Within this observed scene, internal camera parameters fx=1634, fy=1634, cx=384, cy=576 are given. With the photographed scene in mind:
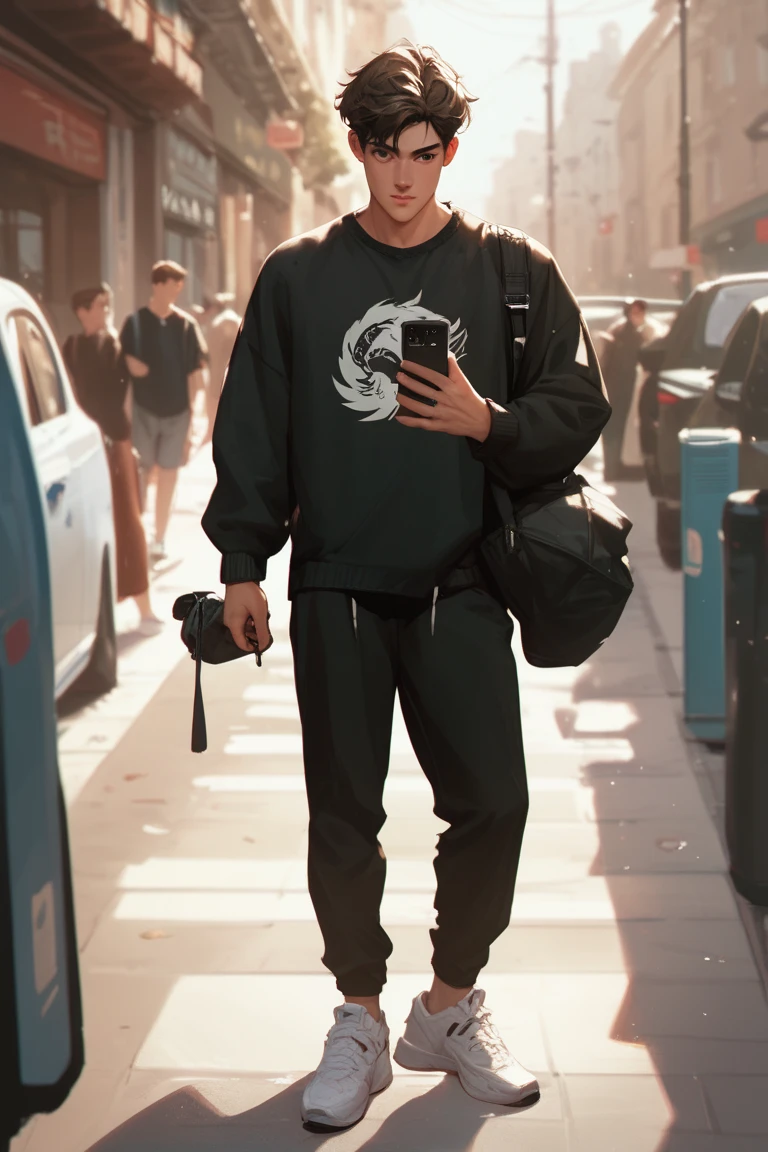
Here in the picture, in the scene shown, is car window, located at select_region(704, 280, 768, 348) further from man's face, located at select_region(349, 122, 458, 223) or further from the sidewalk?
man's face, located at select_region(349, 122, 458, 223)

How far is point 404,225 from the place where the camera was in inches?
112

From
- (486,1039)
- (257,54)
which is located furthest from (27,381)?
(257,54)

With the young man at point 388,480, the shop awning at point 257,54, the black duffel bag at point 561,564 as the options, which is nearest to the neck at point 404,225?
the young man at point 388,480

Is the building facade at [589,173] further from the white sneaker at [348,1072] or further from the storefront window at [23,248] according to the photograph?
the white sneaker at [348,1072]

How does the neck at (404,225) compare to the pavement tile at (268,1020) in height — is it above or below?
above

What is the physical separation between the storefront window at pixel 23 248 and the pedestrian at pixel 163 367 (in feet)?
9.64

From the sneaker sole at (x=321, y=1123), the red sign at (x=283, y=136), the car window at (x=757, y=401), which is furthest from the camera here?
the red sign at (x=283, y=136)

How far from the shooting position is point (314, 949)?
399 cm

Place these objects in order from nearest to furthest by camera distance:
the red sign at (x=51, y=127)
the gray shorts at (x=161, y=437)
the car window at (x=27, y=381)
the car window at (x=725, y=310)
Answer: the car window at (x=27, y=381) < the gray shorts at (x=161, y=437) < the car window at (x=725, y=310) < the red sign at (x=51, y=127)

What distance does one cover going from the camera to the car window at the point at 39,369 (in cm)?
555

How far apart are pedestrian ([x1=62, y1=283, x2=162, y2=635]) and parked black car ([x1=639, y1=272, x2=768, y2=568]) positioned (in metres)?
3.33

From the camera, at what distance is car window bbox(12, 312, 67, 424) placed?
5547mm

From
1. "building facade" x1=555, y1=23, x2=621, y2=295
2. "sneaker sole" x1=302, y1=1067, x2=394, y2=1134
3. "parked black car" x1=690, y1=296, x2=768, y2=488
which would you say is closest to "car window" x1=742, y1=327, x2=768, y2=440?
"parked black car" x1=690, y1=296, x2=768, y2=488

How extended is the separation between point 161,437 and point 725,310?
3.60 m
